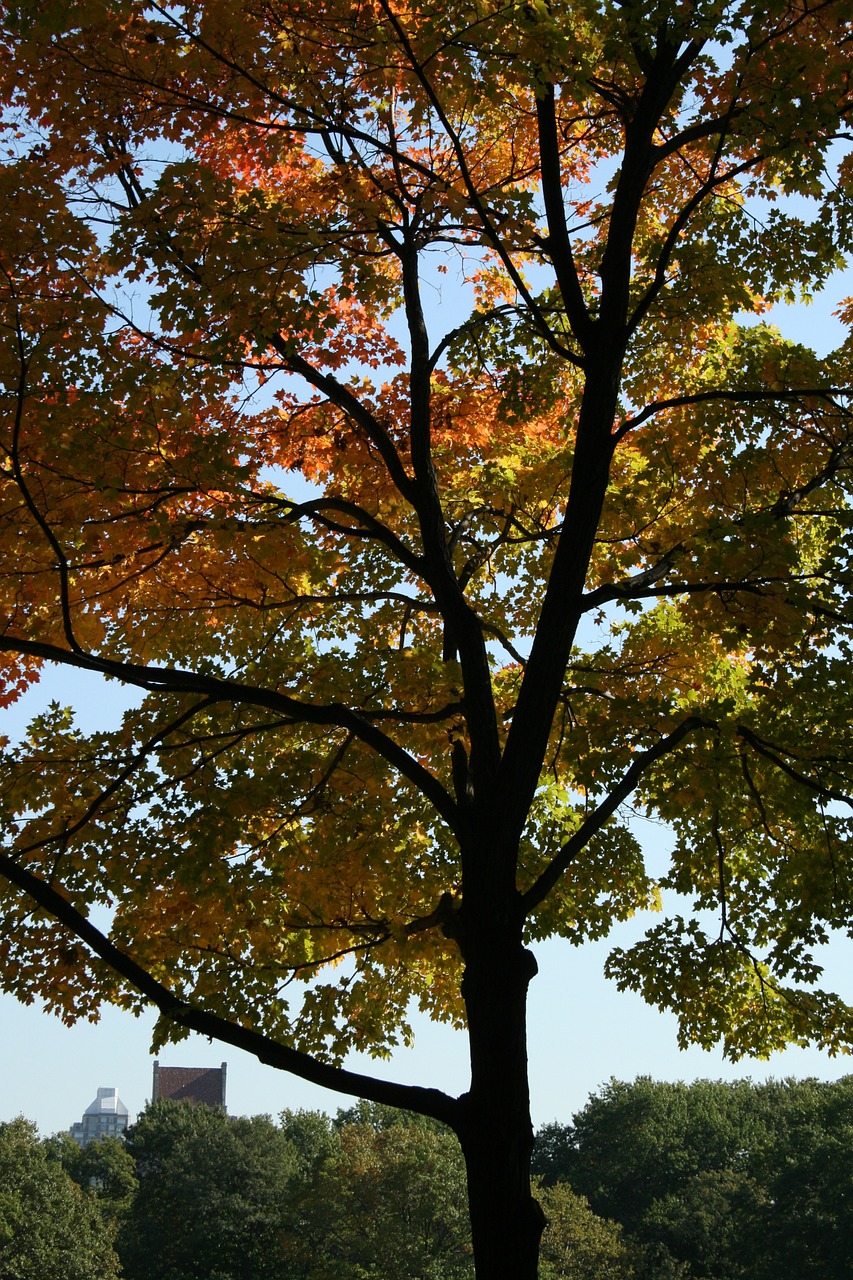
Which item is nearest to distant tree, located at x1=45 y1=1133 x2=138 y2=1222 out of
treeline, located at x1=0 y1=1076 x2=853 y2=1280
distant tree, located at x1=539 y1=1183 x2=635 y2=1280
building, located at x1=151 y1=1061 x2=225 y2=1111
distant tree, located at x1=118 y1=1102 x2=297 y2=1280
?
treeline, located at x1=0 y1=1076 x2=853 y2=1280

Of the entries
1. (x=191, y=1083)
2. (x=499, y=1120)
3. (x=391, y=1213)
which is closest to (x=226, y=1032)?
(x=499, y=1120)

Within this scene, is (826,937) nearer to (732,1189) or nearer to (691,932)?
(691,932)

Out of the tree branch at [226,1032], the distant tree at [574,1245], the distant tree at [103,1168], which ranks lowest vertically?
the distant tree at [574,1245]

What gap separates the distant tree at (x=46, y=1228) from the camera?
42188mm

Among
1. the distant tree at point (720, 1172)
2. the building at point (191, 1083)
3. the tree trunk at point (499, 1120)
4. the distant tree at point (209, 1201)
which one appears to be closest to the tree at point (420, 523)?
the tree trunk at point (499, 1120)

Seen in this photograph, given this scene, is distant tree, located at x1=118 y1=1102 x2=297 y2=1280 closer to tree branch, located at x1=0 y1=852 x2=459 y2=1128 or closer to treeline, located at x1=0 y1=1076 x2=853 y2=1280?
treeline, located at x1=0 y1=1076 x2=853 y2=1280

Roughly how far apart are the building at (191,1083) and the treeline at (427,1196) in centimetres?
5793

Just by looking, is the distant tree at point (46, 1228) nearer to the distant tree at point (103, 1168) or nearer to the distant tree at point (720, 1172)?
the distant tree at point (103, 1168)

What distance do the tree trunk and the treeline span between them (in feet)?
111

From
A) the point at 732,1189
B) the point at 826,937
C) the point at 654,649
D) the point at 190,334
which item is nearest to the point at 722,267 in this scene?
the point at 654,649

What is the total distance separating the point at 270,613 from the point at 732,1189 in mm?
44741

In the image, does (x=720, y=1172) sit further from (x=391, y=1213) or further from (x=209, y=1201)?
(x=209, y=1201)

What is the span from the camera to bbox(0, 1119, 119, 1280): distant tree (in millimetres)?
42188

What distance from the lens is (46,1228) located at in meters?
43.1
